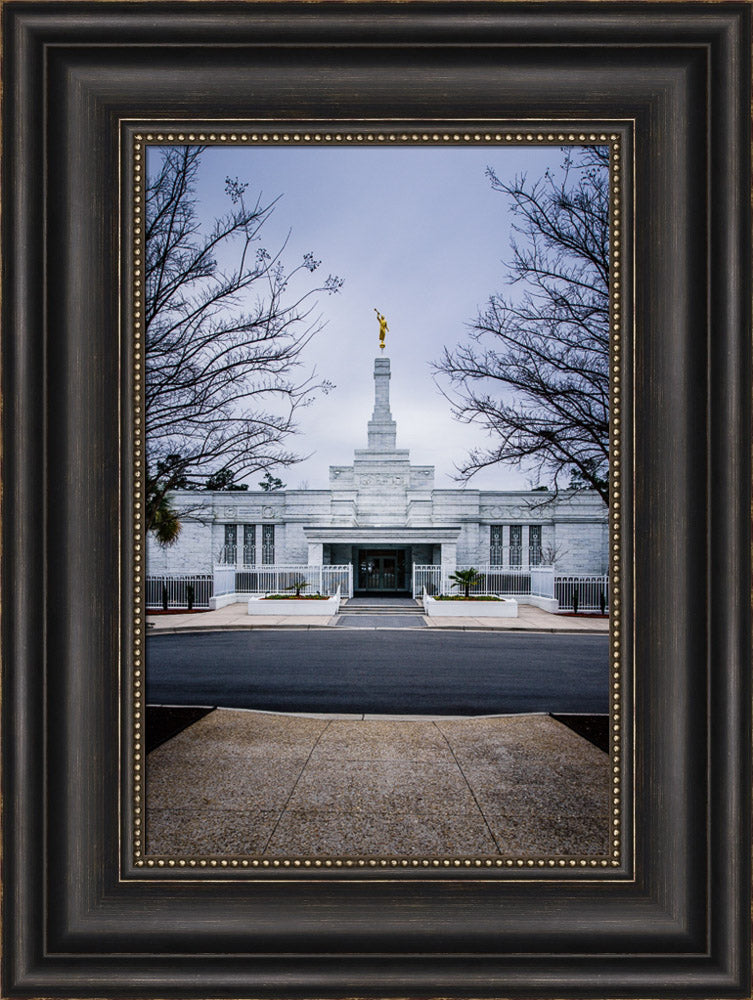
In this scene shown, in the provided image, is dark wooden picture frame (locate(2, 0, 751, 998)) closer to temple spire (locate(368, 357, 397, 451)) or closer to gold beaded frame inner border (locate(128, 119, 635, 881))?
gold beaded frame inner border (locate(128, 119, 635, 881))

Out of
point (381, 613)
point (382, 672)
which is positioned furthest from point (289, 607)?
point (382, 672)

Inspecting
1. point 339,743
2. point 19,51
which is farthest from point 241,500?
point 19,51

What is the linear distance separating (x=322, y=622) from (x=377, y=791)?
12644 millimetres

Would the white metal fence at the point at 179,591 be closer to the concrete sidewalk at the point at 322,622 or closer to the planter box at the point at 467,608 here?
the concrete sidewalk at the point at 322,622

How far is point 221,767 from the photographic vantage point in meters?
4.53

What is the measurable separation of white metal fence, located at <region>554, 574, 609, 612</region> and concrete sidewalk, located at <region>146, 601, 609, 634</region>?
370cm

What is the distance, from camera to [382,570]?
27.5 m

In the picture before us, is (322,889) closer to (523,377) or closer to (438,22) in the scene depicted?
(438,22)

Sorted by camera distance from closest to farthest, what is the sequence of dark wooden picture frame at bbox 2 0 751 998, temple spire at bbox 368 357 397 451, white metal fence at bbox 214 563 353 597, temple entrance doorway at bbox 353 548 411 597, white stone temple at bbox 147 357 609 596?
dark wooden picture frame at bbox 2 0 751 998 < white metal fence at bbox 214 563 353 597 < white stone temple at bbox 147 357 609 596 < temple entrance doorway at bbox 353 548 411 597 < temple spire at bbox 368 357 397 451

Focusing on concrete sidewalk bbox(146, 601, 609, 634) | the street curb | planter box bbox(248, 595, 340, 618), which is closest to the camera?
the street curb

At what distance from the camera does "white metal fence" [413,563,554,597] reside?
24.0 metres

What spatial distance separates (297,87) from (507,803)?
4.42m

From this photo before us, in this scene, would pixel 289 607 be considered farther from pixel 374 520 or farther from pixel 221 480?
pixel 221 480

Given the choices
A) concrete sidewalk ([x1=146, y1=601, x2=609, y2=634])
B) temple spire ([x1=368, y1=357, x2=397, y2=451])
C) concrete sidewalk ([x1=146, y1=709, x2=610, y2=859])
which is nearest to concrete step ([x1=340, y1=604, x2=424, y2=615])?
concrete sidewalk ([x1=146, y1=601, x2=609, y2=634])
